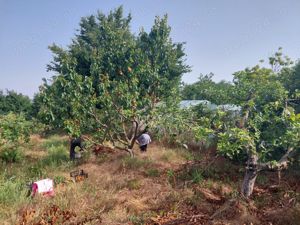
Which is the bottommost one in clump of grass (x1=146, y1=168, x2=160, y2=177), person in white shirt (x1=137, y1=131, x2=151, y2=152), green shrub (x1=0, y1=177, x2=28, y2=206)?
clump of grass (x1=146, y1=168, x2=160, y2=177)

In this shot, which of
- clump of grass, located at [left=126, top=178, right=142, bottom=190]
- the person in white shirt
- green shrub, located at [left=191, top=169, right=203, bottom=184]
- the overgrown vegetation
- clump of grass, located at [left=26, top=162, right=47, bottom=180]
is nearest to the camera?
the overgrown vegetation

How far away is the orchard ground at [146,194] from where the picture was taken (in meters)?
4.07

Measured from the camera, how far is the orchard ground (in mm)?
4074

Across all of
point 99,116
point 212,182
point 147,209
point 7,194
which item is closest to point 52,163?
point 99,116

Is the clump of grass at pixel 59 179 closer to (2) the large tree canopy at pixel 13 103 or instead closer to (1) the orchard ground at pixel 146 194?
(1) the orchard ground at pixel 146 194

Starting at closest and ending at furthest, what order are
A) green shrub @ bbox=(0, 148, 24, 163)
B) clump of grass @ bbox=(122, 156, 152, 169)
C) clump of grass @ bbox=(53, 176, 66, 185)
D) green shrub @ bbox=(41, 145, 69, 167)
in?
clump of grass @ bbox=(53, 176, 66, 185), clump of grass @ bbox=(122, 156, 152, 169), green shrub @ bbox=(41, 145, 69, 167), green shrub @ bbox=(0, 148, 24, 163)

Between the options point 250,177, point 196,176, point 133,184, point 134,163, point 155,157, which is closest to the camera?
point 250,177

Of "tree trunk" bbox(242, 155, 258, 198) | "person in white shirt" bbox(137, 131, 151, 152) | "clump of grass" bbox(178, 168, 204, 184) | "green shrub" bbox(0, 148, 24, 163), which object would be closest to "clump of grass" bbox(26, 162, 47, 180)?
"green shrub" bbox(0, 148, 24, 163)

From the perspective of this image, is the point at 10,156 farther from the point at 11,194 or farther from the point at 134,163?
the point at 134,163

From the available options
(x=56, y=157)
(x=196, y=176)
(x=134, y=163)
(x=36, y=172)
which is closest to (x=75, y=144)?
(x=56, y=157)

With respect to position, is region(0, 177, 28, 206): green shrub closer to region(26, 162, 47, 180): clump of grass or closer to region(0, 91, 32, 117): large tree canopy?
region(26, 162, 47, 180): clump of grass

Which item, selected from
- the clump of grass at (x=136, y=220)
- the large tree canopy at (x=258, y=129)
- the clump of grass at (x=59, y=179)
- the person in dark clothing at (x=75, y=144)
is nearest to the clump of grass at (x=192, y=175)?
the large tree canopy at (x=258, y=129)

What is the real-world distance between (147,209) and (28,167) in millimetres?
4495

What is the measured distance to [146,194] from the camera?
5324 millimetres
